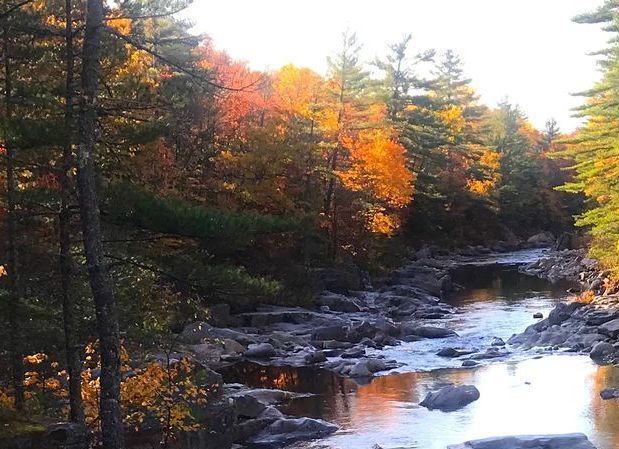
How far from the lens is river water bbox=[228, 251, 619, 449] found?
47.6ft

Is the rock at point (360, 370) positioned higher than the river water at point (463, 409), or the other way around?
the rock at point (360, 370)

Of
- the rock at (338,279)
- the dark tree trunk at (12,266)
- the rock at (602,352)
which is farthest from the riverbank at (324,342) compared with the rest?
the dark tree trunk at (12,266)

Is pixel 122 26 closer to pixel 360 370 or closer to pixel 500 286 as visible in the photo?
pixel 360 370

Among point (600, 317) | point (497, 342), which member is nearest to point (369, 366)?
point (497, 342)

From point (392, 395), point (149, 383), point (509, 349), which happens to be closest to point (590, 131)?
point (509, 349)

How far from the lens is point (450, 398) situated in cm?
1667

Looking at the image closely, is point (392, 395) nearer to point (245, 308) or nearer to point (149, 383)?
A: point (149, 383)

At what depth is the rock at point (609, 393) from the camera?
1642 centimetres

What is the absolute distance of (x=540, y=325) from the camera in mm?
24953

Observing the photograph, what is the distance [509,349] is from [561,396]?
6.08 metres

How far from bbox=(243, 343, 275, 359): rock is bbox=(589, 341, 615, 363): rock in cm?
995

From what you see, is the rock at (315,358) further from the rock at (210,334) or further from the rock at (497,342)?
the rock at (497,342)

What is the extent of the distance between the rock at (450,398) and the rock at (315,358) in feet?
18.4

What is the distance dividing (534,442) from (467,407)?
3.76m
